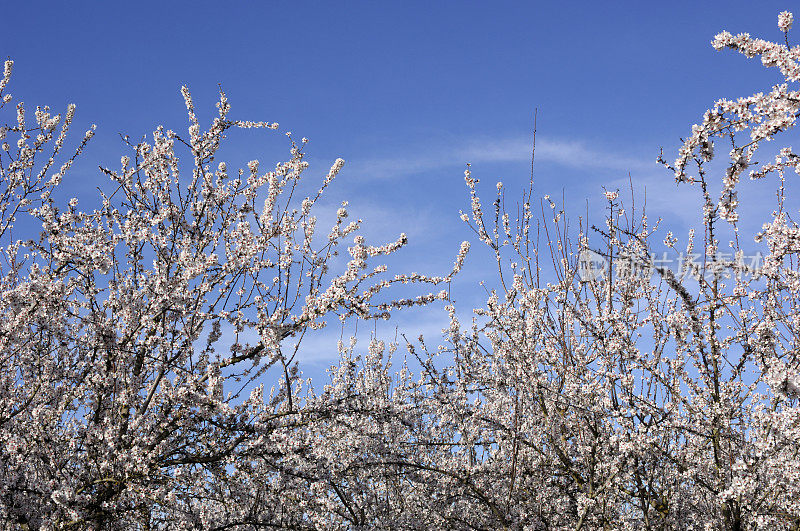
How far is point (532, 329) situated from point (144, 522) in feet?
14.6

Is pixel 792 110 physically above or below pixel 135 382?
above

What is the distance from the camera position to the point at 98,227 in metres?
5.86

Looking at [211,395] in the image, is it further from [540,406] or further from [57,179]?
[57,179]

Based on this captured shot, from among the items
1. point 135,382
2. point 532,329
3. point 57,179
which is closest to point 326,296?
point 135,382

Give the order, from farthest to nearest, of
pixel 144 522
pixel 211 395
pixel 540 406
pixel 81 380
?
pixel 540 406
pixel 144 522
pixel 81 380
pixel 211 395

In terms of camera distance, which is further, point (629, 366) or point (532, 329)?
point (532, 329)

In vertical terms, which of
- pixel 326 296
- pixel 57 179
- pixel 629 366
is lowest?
pixel 629 366

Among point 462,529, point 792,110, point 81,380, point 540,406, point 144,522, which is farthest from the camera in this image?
point 462,529

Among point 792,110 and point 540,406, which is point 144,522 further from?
point 792,110

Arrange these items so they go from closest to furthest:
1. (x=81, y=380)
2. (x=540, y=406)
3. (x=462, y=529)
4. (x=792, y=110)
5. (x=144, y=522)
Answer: (x=792, y=110), (x=81, y=380), (x=144, y=522), (x=540, y=406), (x=462, y=529)

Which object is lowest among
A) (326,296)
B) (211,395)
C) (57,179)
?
(211,395)

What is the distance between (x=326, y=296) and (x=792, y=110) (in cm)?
350

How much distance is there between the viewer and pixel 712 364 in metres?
6.00

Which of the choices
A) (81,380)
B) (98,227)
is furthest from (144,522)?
(98,227)
